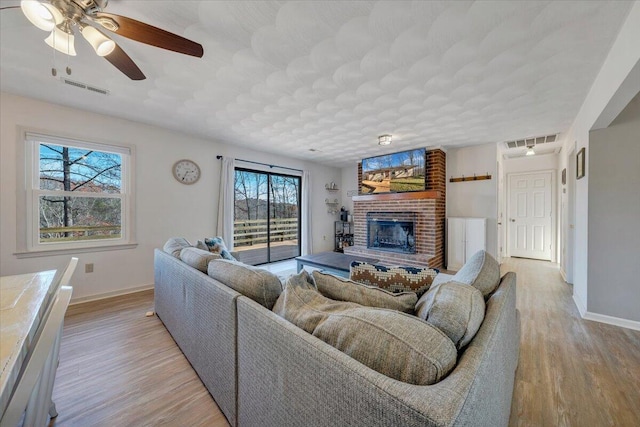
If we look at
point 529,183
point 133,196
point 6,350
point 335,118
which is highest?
point 335,118

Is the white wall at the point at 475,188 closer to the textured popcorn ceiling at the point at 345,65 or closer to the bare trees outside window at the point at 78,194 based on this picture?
the textured popcorn ceiling at the point at 345,65

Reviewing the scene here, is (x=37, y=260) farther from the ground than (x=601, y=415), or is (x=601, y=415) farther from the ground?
(x=37, y=260)

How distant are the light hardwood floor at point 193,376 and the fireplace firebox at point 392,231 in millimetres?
2298

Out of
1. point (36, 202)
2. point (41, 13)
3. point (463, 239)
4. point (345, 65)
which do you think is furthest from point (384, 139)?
point (36, 202)

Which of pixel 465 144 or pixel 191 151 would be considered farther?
pixel 465 144

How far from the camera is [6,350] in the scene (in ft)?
2.49

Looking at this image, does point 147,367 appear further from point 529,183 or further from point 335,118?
point 529,183

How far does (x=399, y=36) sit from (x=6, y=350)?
2384mm

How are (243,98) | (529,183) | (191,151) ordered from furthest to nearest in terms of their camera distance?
(529,183) → (191,151) → (243,98)

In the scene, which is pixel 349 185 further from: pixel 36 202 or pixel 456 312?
pixel 456 312

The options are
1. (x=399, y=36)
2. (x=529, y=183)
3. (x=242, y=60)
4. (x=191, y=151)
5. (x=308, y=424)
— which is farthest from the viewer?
(x=529, y=183)

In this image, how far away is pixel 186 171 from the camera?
12.3ft

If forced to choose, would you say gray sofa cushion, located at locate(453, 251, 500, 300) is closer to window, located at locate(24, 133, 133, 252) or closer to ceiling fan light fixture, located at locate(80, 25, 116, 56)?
ceiling fan light fixture, located at locate(80, 25, 116, 56)

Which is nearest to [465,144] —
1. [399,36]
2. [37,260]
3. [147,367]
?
[399,36]
